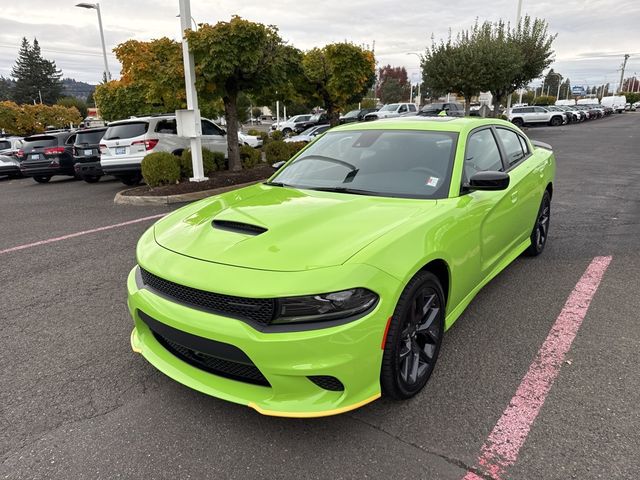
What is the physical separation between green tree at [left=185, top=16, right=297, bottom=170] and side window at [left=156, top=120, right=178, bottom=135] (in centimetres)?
125

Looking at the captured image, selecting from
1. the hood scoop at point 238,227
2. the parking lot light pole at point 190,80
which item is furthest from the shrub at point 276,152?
the hood scoop at point 238,227

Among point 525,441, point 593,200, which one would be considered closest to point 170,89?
point 593,200

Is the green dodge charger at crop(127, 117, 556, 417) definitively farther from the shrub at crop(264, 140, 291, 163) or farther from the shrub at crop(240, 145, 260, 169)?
the shrub at crop(264, 140, 291, 163)

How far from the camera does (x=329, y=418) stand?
8.58 feet

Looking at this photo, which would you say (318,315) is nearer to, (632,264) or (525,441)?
(525,441)

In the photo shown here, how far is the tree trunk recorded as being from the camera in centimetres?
1145

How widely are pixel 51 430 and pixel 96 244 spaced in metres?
4.27

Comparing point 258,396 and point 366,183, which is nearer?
point 258,396

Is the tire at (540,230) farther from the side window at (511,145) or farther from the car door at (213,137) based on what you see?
the car door at (213,137)

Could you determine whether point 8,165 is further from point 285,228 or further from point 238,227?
point 285,228

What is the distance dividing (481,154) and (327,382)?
247 centimetres

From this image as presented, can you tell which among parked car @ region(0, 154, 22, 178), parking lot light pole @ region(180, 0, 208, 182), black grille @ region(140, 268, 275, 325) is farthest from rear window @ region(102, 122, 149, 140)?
black grille @ region(140, 268, 275, 325)

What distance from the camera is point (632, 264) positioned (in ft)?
16.2

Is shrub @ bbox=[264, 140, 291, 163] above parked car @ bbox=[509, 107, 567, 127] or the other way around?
the other way around
